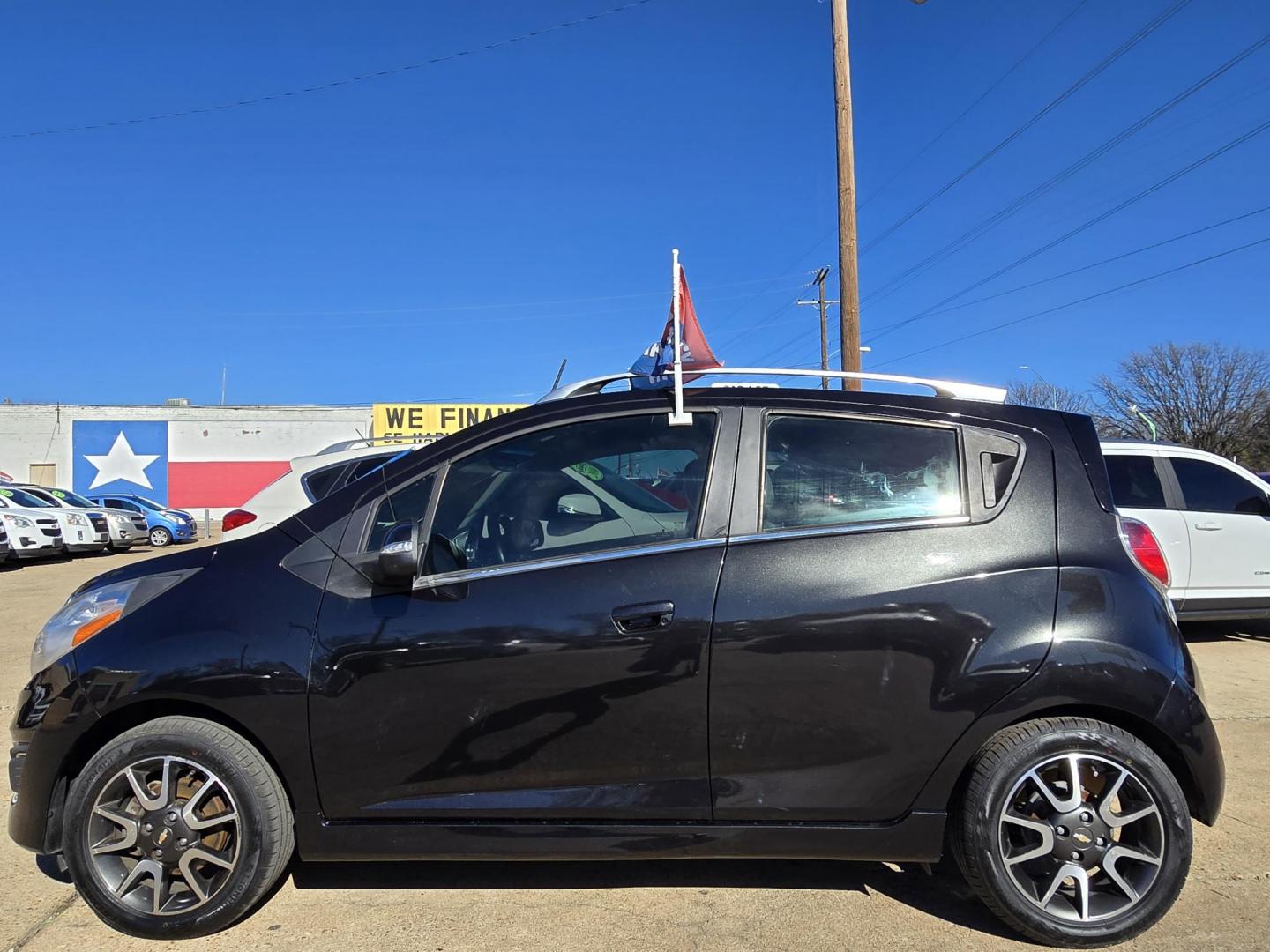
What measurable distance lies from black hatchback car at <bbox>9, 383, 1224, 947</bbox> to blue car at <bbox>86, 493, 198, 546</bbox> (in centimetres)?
2415

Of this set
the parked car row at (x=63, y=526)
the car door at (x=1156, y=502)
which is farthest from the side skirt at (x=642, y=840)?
the parked car row at (x=63, y=526)

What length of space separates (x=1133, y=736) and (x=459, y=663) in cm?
223

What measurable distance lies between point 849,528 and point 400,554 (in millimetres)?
1502

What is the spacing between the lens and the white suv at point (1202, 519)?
7.36 meters

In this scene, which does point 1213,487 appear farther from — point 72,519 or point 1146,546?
point 72,519

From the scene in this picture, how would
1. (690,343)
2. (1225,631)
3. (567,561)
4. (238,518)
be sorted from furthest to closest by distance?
1. (1225,631)
2. (238,518)
3. (690,343)
4. (567,561)

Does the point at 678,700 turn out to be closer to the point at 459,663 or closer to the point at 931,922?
the point at 459,663

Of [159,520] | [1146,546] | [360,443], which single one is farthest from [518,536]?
[159,520]

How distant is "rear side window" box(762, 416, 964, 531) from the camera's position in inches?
115

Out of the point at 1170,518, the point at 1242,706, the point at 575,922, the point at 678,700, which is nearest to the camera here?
the point at 678,700

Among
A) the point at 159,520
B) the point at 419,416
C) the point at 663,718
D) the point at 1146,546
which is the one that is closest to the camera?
the point at 663,718

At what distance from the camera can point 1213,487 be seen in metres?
7.57

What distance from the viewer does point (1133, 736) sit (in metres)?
2.80

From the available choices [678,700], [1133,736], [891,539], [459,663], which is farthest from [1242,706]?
[459,663]
